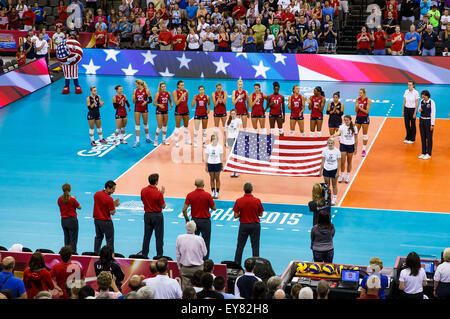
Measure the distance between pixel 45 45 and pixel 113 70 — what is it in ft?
11.1

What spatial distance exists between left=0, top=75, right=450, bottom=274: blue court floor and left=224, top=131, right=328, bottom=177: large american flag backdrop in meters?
1.63

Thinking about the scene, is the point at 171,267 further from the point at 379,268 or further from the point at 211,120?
the point at 211,120

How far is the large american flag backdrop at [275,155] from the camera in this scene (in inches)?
806

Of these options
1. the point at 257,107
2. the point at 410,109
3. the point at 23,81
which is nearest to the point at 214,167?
the point at 257,107

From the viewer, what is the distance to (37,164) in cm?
2248

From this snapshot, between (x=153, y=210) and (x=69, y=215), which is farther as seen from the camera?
(x=153, y=210)

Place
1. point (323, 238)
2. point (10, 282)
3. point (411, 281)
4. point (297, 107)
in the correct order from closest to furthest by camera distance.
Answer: point (10, 282), point (411, 281), point (323, 238), point (297, 107)

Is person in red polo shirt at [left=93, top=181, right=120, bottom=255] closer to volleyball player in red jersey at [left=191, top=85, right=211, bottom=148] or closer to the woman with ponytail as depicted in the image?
the woman with ponytail

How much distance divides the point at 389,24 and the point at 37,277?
1017 inches

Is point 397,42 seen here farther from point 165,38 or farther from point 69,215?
point 69,215

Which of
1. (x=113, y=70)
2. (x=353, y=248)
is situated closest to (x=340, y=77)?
(x=113, y=70)

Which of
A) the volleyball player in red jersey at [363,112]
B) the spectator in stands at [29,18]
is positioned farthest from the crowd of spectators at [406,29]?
the spectator in stands at [29,18]

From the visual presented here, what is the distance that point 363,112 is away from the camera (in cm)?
2234
